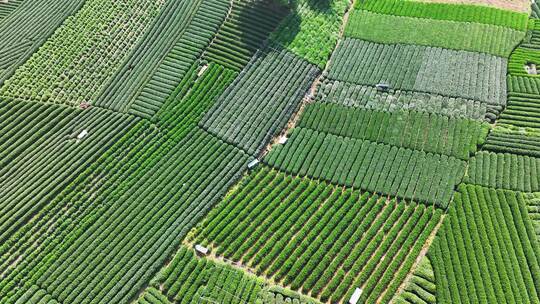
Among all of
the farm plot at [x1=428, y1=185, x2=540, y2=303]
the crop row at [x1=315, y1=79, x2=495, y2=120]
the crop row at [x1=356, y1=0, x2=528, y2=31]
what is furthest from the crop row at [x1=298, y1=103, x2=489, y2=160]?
the crop row at [x1=356, y1=0, x2=528, y2=31]

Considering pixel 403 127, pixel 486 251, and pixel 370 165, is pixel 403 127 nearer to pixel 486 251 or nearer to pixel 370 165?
pixel 370 165

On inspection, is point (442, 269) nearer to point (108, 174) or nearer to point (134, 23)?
point (108, 174)

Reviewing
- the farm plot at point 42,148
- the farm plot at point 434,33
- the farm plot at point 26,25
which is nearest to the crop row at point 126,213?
the farm plot at point 42,148

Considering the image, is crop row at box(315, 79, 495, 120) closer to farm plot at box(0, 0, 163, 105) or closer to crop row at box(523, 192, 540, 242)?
crop row at box(523, 192, 540, 242)

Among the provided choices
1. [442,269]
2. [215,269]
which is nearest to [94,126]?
[215,269]

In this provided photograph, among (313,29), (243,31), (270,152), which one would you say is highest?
(313,29)

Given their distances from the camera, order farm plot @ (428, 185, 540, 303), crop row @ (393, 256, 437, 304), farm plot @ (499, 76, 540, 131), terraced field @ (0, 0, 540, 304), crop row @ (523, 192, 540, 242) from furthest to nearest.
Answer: farm plot @ (499, 76, 540, 131), crop row @ (523, 192, 540, 242), terraced field @ (0, 0, 540, 304), crop row @ (393, 256, 437, 304), farm plot @ (428, 185, 540, 303)

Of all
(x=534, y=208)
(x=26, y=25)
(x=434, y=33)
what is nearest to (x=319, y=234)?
(x=534, y=208)
